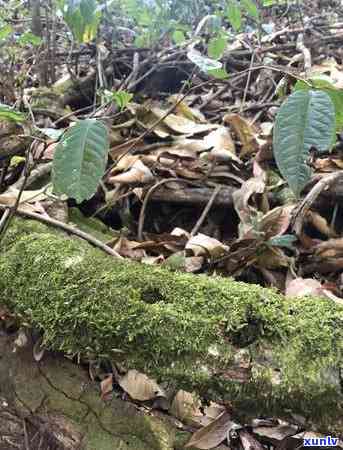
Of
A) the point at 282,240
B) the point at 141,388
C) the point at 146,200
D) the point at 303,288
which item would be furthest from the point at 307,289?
the point at 146,200

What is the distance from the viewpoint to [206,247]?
5.04ft

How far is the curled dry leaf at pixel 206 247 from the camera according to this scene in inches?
60.4

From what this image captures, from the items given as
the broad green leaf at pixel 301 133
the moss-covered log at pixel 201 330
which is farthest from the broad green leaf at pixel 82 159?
the broad green leaf at pixel 301 133

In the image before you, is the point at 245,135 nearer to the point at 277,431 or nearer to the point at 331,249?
the point at 331,249

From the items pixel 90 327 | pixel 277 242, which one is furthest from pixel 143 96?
pixel 90 327

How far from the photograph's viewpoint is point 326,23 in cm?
336

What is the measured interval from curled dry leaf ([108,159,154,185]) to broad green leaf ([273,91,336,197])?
3.27 ft

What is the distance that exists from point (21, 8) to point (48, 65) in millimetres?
716

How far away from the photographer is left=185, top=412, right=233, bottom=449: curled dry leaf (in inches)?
45.4

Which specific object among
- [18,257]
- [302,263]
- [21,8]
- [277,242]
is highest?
[21,8]

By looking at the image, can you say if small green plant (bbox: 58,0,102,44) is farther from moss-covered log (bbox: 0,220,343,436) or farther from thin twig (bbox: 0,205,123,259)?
moss-covered log (bbox: 0,220,343,436)

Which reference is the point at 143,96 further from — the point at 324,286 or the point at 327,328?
the point at 327,328

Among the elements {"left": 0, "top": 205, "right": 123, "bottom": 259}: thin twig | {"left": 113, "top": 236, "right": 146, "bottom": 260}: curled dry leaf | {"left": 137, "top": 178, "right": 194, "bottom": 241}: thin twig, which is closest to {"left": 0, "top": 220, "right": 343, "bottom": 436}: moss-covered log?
{"left": 0, "top": 205, "right": 123, "bottom": 259}: thin twig

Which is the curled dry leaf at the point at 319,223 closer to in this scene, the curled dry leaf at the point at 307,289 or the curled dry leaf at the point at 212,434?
the curled dry leaf at the point at 307,289
